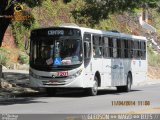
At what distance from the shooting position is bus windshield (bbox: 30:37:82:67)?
28781 millimetres

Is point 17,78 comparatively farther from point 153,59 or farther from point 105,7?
point 153,59

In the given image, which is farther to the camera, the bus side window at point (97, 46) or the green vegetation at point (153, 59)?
the green vegetation at point (153, 59)

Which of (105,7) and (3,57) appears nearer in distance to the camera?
(105,7)

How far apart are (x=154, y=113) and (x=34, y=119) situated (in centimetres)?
419

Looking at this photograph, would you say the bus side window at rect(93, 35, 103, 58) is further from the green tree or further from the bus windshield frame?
the green tree

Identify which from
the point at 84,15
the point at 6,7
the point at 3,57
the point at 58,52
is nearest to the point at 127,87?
the point at 84,15

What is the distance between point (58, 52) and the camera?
28.8m

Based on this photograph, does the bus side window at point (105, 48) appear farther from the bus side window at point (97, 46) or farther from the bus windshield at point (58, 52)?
the bus windshield at point (58, 52)

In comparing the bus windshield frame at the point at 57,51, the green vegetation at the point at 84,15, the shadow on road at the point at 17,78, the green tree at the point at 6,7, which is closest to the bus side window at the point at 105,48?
the bus windshield frame at the point at 57,51

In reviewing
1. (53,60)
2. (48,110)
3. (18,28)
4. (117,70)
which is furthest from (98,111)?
(18,28)

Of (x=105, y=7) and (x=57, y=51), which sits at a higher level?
(x=105, y=7)

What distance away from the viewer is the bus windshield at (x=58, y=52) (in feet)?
94.4

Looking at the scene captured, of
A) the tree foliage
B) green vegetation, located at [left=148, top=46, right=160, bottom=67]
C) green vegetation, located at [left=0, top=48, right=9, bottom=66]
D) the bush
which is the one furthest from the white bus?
green vegetation, located at [left=148, top=46, right=160, bottom=67]

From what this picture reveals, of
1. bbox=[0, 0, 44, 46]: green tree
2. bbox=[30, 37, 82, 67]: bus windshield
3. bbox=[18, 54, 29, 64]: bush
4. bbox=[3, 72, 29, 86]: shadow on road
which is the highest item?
bbox=[0, 0, 44, 46]: green tree
